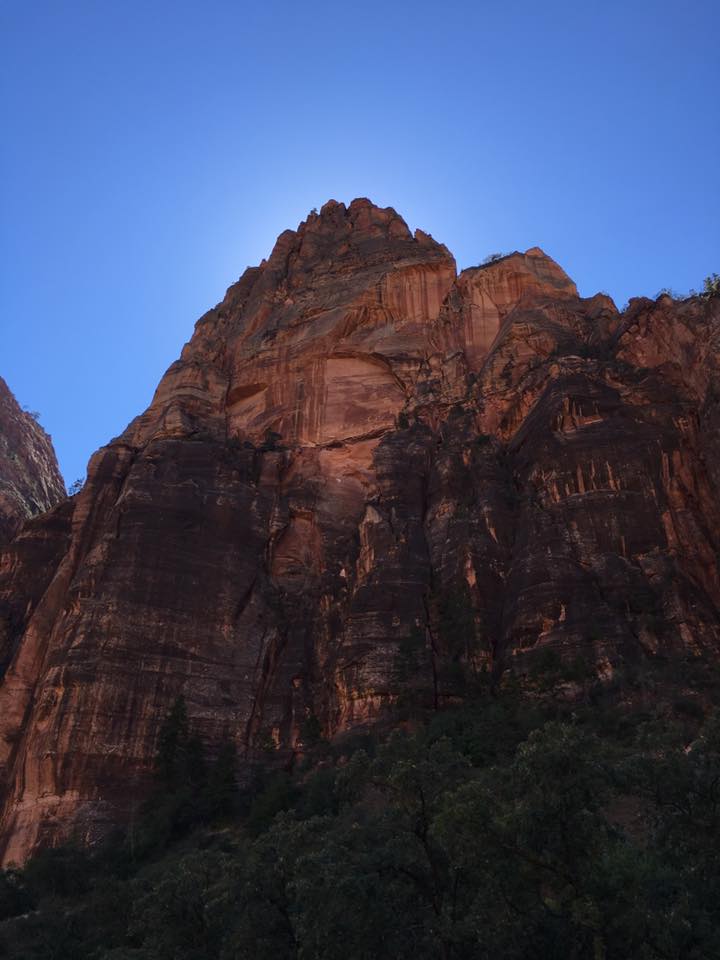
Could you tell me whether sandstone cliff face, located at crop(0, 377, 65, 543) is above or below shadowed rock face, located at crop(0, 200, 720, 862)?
above

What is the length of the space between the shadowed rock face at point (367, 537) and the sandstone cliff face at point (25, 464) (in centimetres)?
2381

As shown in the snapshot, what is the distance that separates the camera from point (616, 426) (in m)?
46.2

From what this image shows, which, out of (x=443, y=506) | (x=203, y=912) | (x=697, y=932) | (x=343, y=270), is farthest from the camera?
(x=343, y=270)

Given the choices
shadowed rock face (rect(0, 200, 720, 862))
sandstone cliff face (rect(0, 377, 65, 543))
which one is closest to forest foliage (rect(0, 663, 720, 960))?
shadowed rock face (rect(0, 200, 720, 862))

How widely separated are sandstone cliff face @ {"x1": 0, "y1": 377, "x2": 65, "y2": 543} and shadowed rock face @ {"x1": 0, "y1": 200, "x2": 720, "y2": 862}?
23.8 meters

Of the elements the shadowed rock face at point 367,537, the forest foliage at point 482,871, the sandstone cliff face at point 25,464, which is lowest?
the forest foliage at point 482,871

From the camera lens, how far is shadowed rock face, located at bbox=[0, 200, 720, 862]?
4159 cm

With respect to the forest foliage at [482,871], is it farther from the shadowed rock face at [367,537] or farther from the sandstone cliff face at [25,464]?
the sandstone cliff face at [25,464]

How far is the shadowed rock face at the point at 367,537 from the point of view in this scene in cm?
4159

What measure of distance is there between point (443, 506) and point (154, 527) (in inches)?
685

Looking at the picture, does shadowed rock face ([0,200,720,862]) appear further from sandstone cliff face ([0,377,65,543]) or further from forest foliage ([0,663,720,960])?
sandstone cliff face ([0,377,65,543])

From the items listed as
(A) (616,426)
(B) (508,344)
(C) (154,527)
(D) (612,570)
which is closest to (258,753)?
(C) (154,527)

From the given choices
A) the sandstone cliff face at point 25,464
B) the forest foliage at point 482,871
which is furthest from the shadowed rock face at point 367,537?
the sandstone cliff face at point 25,464

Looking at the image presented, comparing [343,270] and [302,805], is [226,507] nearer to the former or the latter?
[302,805]
